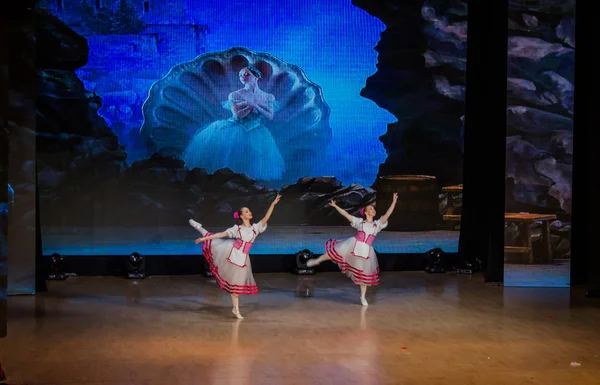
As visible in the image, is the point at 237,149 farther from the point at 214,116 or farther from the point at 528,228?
the point at 528,228

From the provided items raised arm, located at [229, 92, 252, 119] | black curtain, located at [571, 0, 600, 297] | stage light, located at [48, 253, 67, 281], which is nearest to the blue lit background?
raised arm, located at [229, 92, 252, 119]

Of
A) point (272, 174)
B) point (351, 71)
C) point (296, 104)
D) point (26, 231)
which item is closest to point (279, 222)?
point (272, 174)

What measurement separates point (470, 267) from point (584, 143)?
2201 millimetres

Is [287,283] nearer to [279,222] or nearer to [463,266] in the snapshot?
[279,222]

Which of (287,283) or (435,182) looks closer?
(287,283)

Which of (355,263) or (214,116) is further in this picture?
(214,116)

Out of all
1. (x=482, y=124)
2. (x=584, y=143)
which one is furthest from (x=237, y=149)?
(x=584, y=143)

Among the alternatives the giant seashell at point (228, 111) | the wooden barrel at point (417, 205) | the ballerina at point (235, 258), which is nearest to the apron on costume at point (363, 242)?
the ballerina at point (235, 258)

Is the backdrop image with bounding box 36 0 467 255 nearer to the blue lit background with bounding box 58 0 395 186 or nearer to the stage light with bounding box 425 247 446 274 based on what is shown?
the blue lit background with bounding box 58 0 395 186

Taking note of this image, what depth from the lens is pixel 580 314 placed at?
24.3 feet

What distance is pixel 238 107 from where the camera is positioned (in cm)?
967

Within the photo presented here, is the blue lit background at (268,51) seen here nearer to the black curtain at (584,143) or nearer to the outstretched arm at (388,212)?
the outstretched arm at (388,212)

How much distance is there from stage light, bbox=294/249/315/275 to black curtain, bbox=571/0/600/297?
11.0ft

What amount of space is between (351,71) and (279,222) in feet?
7.22
